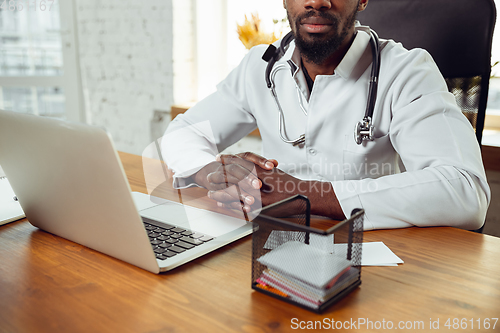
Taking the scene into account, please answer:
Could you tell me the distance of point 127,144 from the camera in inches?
125

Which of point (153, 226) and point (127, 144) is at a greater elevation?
point (153, 226)

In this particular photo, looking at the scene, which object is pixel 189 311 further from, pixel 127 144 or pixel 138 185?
pixel 127 144

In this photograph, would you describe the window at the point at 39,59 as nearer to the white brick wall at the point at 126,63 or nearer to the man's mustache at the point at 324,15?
the white brick wall at the point at 126,63

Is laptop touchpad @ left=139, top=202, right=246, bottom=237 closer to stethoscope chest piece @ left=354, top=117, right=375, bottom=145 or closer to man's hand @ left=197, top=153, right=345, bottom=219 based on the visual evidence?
man's hand @ left=197, top=153, right=345, bottom=219

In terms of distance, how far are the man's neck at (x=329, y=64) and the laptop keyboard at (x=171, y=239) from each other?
739 millimetres

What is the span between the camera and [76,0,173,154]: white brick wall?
2.81 metres

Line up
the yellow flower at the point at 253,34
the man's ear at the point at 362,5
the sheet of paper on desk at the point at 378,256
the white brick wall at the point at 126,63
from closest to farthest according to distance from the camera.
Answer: the sheet of paper on desk at the point at 378,256
the man's ear at the point at 362,5
the yellow flower at the point at 253,34
the white brick wall at the point at 126,63

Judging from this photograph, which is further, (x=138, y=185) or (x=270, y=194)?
(x=138, y=185)

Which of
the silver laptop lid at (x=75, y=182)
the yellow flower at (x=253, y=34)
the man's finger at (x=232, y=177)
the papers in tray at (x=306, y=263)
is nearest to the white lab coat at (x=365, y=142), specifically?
the man's finger at (x=232, y=177)

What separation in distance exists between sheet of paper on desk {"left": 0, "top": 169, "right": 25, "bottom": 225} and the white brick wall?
1.95m

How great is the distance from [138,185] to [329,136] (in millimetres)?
554

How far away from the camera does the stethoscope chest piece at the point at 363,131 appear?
43.1 inches

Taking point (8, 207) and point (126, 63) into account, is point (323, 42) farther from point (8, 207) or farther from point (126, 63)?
point (126, 63)

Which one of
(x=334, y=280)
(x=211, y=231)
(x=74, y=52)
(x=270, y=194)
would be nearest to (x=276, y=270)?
(x=334, y=280)
